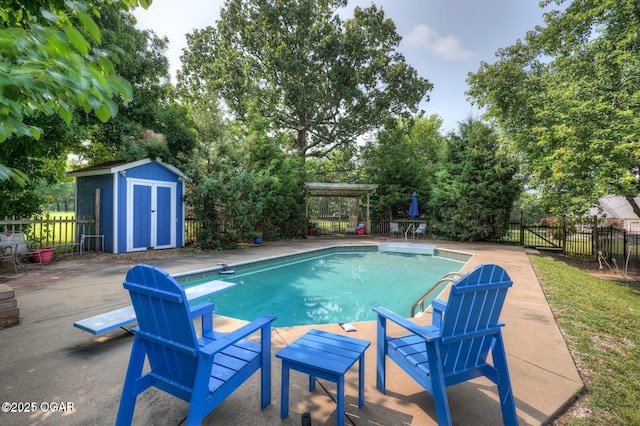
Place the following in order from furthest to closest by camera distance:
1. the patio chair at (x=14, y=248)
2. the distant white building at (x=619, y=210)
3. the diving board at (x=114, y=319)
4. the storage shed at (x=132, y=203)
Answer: the distant white building at (x=619, y=210)
the storage shed at (x=132, y=203)
the patio chair at (x=14, y=248)
the diving board at (x=114, y=319)

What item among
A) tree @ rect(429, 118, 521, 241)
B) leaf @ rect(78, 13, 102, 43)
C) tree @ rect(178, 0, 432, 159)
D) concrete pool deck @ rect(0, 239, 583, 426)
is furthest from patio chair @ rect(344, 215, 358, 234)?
leaf @ rect(78, 13, 102, 43)

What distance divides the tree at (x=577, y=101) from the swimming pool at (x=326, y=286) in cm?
367

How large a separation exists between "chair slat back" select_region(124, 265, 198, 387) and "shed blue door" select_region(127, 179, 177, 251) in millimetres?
8105

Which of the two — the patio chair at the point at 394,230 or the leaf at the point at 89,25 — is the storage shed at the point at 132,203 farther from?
the patio chair at the point at 394,230

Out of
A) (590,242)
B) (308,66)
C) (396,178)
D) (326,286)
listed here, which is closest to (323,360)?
(326,286)

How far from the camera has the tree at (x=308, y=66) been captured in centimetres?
1559

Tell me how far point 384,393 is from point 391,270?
6304 millimetres

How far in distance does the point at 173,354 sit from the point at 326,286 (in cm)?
514

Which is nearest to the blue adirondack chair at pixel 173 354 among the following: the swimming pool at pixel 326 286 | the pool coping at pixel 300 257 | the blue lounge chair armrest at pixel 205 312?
the blue lounge chair armrest at pixel 205 312

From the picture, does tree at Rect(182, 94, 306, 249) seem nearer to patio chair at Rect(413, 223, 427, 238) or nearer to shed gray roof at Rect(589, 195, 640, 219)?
patio chair at Rect(413, 223, 427, 238)

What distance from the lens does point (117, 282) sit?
5219 millimetres

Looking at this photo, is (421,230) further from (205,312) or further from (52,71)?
(52,71)

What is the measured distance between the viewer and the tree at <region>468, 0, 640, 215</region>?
663cm

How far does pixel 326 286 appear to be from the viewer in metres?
6.64
